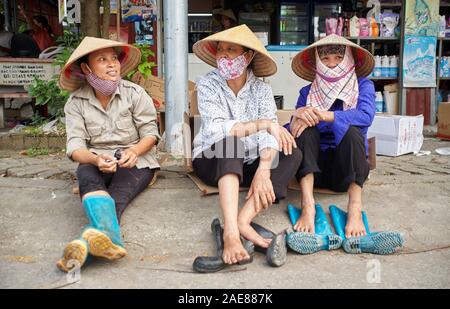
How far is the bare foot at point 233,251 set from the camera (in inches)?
95.6

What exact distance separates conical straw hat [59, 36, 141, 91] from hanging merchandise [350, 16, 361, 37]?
→ 4402 mm

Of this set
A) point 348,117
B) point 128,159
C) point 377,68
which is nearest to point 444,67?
point 377,68

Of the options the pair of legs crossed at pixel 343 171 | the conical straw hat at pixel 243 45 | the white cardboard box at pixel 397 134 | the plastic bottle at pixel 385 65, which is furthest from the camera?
the plastic bottle at pixel 385 65

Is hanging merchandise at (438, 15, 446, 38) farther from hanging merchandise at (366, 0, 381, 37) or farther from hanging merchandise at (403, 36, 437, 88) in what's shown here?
hanging merchandise at (366, 0, 381, 37)

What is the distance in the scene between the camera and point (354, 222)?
9.23 feet

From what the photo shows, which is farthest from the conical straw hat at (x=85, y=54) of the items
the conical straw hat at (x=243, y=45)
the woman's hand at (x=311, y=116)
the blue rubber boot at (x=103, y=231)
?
the woman's hand at (x=311, y=116)

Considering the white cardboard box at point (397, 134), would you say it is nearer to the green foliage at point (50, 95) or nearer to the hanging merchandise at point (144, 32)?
the green foliage at point (50, 95)

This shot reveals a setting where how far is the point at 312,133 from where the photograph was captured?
2.99m

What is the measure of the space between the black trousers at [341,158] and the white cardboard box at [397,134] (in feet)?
5.18

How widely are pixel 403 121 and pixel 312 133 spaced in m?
1.79

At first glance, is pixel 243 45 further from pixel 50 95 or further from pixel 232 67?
pixel 50 95

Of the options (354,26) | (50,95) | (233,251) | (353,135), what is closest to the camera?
(233,251)

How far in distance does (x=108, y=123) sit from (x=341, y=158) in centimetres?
147
